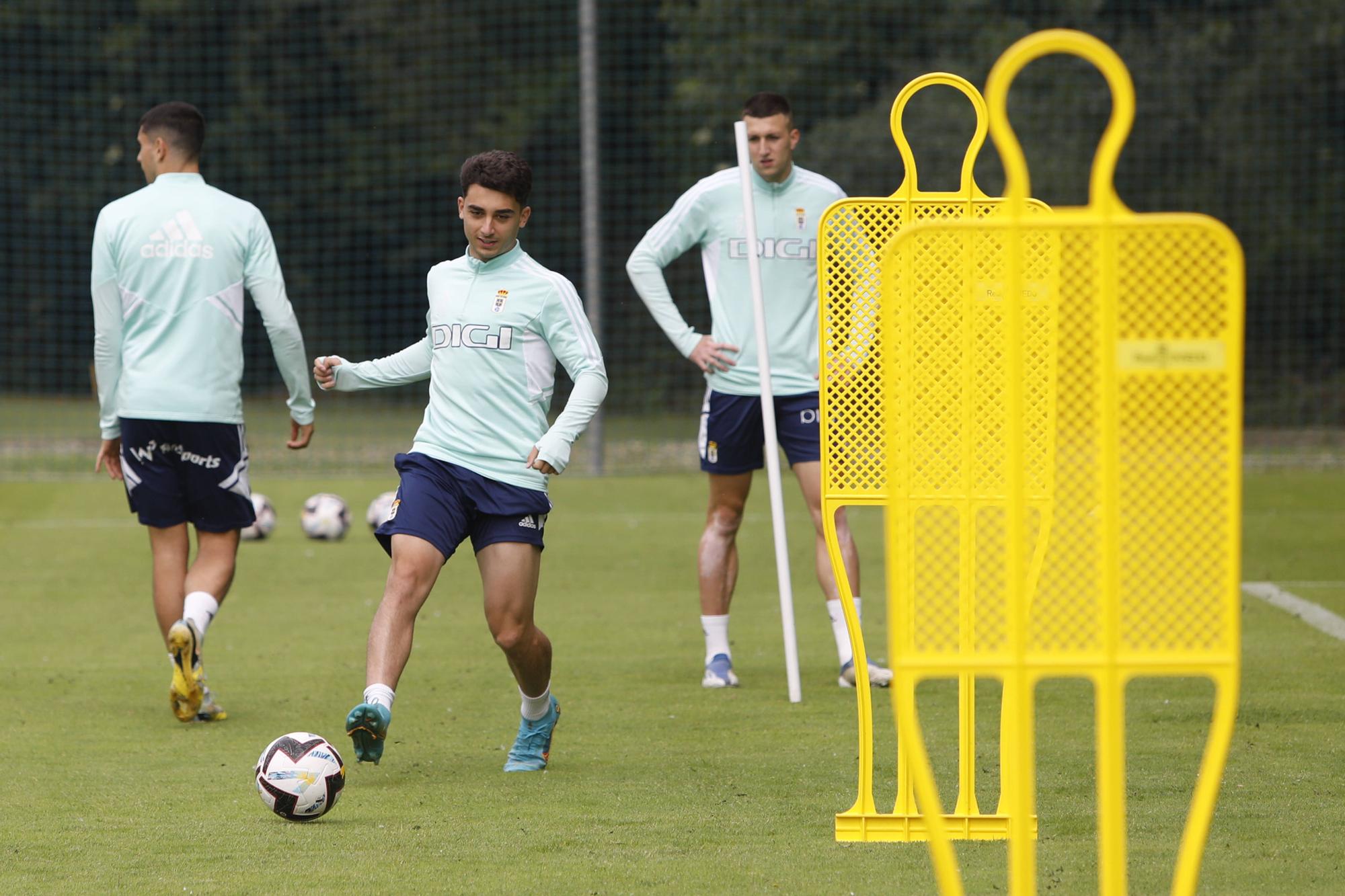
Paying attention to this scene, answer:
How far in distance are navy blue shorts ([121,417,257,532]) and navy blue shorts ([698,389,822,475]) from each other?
1.69 meters

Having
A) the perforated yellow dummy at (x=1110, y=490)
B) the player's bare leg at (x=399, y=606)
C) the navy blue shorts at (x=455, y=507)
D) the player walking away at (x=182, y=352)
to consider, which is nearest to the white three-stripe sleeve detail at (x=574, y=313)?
the navy blue shorts at (x=455, y=507)

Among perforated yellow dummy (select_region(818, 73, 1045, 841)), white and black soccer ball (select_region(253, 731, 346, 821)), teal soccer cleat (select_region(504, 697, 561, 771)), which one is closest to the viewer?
perforated yellow dummy (select_region(818, 73, 1045, 841))

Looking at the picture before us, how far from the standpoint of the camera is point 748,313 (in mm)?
6348

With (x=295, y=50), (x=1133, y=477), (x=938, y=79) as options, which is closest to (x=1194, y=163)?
(x=295, y=50)

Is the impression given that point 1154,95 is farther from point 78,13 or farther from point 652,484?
point 78,13

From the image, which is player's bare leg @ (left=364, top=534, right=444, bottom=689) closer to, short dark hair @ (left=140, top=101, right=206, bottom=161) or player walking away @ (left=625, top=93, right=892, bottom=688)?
player walking away @ (left=625, top=93, right=892, bottom=688)

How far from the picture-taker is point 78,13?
82.9ft

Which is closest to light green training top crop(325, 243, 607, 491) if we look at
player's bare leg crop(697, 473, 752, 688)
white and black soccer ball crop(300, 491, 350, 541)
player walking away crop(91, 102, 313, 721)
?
player walking away crop(91, 102, 313, 721)

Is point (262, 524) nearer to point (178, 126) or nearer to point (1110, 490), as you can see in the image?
point (178, 126)

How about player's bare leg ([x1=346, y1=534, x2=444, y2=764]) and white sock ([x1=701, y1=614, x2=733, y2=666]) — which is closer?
player's bare leg ([x1=346, y1=534, x2=444, y2=764])

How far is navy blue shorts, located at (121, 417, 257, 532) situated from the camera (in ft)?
19.1

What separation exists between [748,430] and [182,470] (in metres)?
2.03

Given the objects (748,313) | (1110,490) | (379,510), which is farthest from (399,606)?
(379,510)

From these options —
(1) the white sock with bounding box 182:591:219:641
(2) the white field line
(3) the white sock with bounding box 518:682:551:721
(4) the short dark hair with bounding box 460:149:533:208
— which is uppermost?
(4) the short dark hair with bounding box 460:149:533:208
